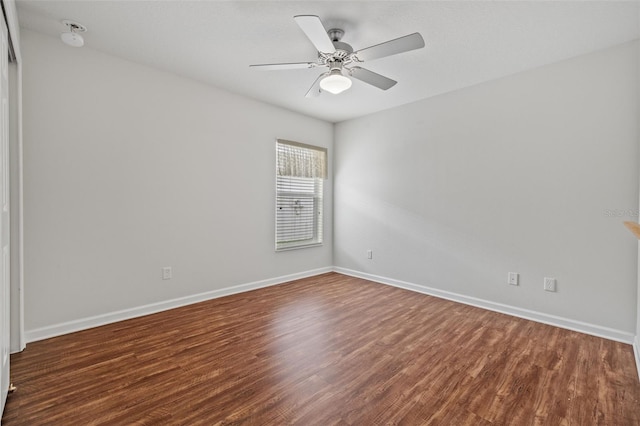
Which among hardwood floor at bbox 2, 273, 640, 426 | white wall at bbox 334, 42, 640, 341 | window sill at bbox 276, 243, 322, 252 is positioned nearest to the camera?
hardwood floor at bbox 2, 273, 640, 426

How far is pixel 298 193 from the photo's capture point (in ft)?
15.3

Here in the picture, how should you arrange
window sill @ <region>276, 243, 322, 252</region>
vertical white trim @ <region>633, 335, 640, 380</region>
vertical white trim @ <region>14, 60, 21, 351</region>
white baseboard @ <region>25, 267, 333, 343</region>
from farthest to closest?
window sill @ <region>276, 243, 322, 252</region> → white baseboard @ <region>25, 267, 333, 343</region> → vertical white trim @ <region>14, 60, 21, 351</region> → vertical white trim @ <region>633, 335, 640, 380</region>

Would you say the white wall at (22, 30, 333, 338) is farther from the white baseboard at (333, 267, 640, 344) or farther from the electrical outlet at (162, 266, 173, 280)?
the white baseboard at (333, 267, 640, 344)

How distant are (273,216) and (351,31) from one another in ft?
8.36

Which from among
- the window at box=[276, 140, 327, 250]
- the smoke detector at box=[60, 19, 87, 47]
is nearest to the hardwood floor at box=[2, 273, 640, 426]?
the window at box=[276, 140, 327, 250]

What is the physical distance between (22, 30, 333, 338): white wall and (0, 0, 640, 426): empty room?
0.02 metres

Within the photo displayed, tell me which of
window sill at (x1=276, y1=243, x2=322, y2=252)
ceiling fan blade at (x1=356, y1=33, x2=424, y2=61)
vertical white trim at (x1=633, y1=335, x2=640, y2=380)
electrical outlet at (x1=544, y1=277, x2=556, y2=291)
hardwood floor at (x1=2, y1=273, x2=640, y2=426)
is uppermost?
ceiling fan blade at (x1=356, y1=33, x2=424, y2=61)

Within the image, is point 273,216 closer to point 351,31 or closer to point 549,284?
point 351,31

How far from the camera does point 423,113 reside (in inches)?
154

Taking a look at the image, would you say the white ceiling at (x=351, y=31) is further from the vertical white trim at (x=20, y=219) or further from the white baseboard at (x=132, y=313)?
the white baseboard at (x=132, y=313)

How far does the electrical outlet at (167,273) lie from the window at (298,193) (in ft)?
4.79

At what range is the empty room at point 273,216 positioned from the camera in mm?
1873

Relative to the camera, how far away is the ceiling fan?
1948 mm

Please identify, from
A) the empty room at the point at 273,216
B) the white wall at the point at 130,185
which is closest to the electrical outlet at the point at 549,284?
the empty room at the point at 273,216
